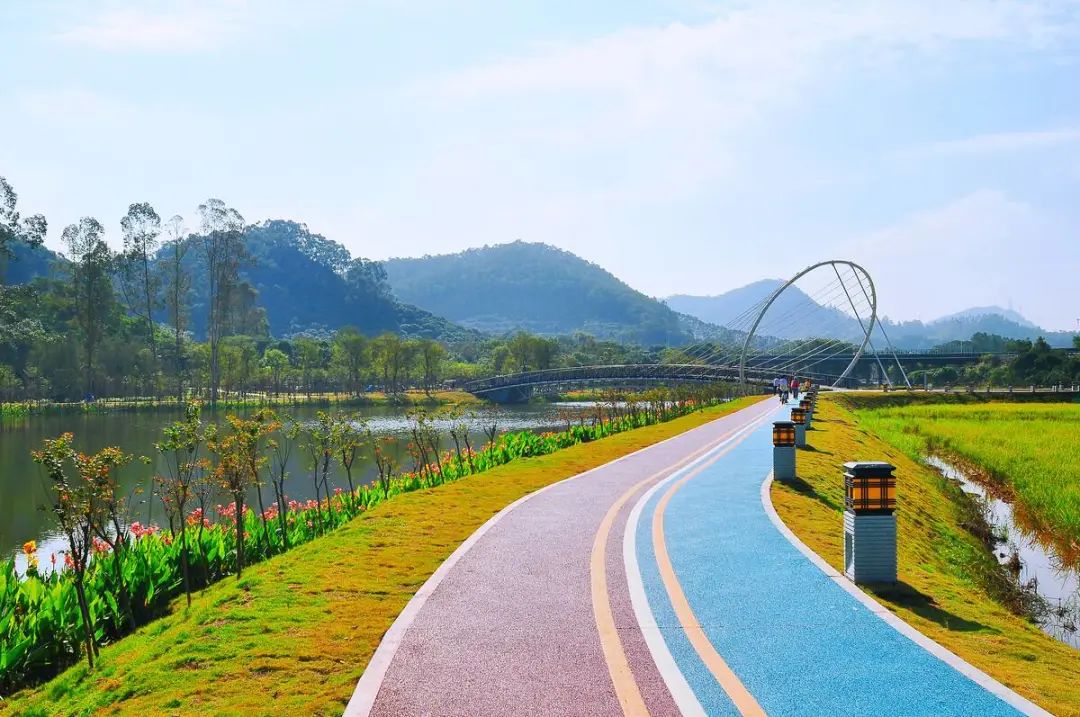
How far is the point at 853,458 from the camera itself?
69.8 feet

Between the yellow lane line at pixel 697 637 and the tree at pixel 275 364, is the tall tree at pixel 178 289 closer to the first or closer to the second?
the tree at pixel 275 364

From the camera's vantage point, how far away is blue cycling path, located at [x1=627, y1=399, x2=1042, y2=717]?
4.80 meters

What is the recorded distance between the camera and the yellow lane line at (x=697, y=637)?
15.7ft

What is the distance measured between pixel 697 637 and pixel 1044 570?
1231 centimetres

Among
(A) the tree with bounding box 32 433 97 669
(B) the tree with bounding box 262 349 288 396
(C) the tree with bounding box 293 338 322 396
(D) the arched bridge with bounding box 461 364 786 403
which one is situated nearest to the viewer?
(A) the tree with bounding box 32 433 97 669

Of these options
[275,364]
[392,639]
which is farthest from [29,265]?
[392,639]

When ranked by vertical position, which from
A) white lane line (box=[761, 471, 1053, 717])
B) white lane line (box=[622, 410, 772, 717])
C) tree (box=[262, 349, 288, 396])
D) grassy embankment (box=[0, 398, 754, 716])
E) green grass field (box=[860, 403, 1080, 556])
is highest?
tree (box=[262, 349, 288, 396])

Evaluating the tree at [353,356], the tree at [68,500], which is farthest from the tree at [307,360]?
the tree at [68,500]

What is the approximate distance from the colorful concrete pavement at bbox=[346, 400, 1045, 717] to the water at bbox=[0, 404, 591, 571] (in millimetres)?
5826

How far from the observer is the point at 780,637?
595cm

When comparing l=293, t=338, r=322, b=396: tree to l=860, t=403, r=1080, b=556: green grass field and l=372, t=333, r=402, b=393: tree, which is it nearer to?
l=372, t=333, r=402, b=393: tree

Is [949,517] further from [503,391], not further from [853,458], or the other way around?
[503,391]

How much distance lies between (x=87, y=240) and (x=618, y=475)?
74.6m

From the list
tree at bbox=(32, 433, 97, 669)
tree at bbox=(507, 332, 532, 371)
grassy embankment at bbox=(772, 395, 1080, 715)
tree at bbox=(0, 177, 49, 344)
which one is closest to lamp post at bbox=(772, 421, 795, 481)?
grassy embankment at bbox=(772, 395, 1080, 715)
